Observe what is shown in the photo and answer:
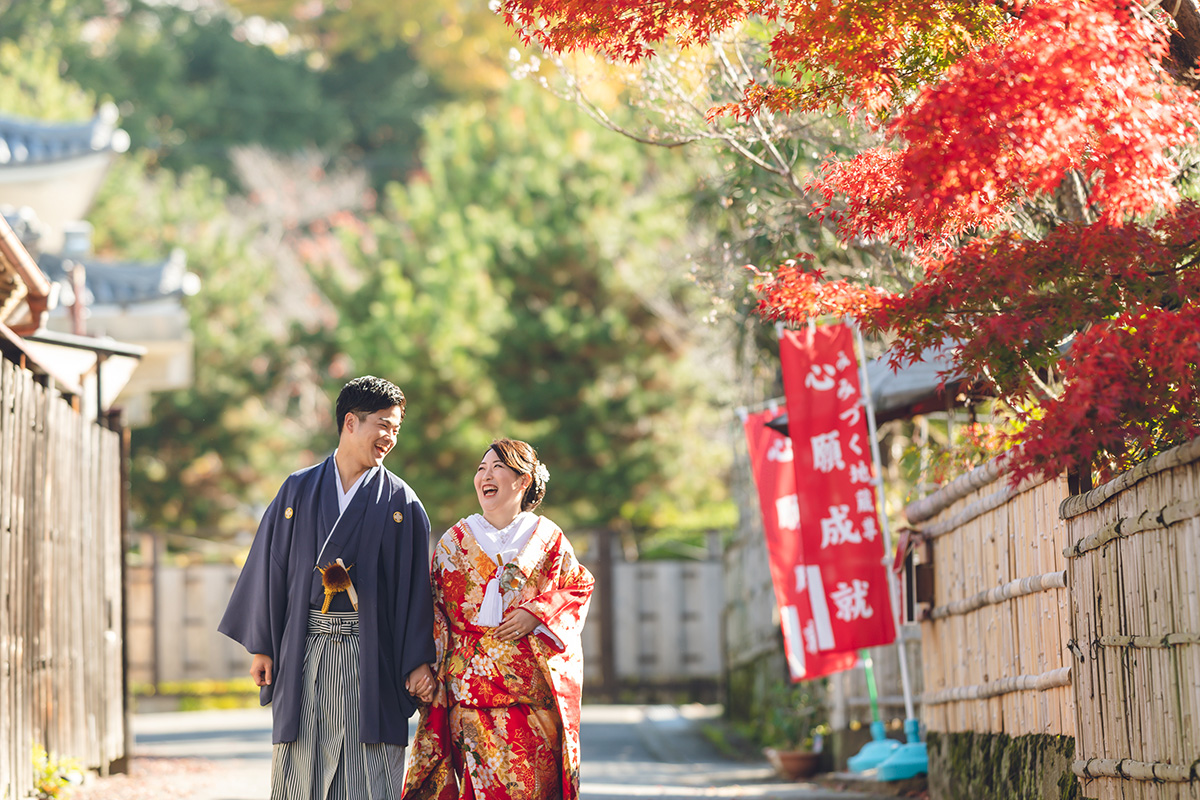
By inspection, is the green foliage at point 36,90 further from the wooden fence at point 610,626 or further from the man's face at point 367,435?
the man's face at point 367,435

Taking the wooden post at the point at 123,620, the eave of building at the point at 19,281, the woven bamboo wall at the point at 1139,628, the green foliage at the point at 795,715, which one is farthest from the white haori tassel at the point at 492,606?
the green foliage at the point at 795,715

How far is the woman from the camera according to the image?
5750mm

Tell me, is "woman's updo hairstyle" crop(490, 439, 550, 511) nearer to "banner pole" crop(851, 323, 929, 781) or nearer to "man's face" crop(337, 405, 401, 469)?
"man's face" crop(337, 405, 401, 469)

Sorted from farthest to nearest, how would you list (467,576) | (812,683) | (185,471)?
(185,471) → (812,683) → (467,576)

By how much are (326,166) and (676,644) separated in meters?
16.2

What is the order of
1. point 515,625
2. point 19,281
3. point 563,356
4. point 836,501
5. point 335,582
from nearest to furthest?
1. point 335,582
2. point 515,625
3. point 19,281
4. point 836,501
5. point 563,356

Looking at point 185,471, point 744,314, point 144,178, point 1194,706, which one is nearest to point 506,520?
point 1194,706

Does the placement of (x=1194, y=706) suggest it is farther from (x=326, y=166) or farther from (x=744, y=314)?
(x=326, y=166)

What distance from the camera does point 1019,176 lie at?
185 inches

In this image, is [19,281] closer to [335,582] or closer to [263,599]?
[263,599]

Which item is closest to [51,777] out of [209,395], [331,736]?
[331,736]

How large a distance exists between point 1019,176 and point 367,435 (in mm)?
2568

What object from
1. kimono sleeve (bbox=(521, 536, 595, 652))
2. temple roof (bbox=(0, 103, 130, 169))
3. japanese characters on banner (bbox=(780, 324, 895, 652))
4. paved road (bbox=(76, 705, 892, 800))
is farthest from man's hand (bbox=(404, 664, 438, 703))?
temple roof (bbox=(0, 103, 130, 169))

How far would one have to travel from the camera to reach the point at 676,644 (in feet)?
62.8
